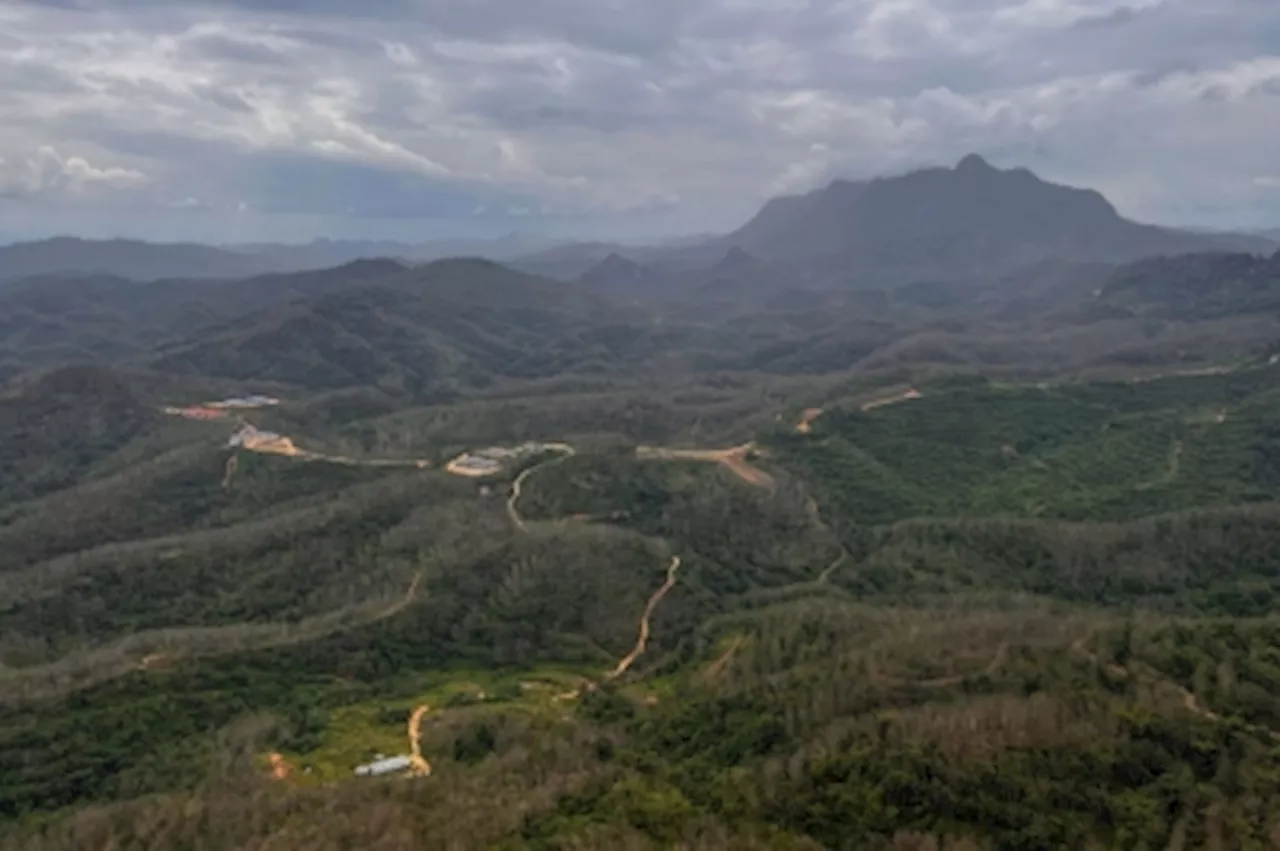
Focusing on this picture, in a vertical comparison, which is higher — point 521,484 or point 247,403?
point 521,484

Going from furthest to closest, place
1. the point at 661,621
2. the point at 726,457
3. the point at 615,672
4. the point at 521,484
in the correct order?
the point at 726,457, the point at 521,484, the point at 661,621, the point at 615,672

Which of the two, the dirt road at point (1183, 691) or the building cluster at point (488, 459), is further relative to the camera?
the building cluster at point (488, 459)

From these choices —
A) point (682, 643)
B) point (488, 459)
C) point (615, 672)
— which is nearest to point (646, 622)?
point (682, 643)

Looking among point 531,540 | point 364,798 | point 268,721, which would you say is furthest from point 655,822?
point 531,540

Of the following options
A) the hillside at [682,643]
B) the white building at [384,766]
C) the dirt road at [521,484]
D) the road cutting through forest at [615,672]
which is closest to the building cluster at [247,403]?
the hillside at [682,643]

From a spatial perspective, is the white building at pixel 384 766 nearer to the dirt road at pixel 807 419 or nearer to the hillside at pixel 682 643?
the hillside at pixel 682 643

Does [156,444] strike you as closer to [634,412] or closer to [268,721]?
[634,412]

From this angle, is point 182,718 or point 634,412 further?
point 634,412

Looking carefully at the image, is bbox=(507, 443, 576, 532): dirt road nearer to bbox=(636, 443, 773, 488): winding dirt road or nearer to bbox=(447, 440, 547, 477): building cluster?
bbox=(447, 440, 547, 477): building cluster

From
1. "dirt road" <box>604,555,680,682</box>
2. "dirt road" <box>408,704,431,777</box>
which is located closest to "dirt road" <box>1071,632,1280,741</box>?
"dirt road" <box>604,555,680,682</box>

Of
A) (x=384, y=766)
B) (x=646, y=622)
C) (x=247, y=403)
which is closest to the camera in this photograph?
(x=384, y=766)

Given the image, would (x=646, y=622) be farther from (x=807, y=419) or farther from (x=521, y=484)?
(x=807, y=419)
